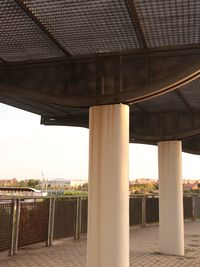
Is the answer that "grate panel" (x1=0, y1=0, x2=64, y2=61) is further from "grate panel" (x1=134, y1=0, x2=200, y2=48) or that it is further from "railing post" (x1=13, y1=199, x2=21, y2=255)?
"railing post" (x1=13, y1=199, x2=21, y2=255)

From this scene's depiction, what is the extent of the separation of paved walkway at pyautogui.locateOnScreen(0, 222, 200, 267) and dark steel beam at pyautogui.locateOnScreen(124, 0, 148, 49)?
6219 millimetres

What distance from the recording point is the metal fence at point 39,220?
11.3 metres

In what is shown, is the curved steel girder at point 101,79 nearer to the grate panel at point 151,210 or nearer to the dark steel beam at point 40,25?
the dark steel beam at point 40,25

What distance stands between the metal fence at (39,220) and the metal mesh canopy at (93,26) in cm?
533

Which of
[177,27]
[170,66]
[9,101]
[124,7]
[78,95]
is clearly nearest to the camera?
[124,7]

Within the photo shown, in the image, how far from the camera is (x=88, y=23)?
6.68 m

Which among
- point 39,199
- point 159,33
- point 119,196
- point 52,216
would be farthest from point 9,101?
point 159,33

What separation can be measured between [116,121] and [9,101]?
4.89 metres

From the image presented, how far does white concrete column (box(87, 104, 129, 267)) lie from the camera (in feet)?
26.0

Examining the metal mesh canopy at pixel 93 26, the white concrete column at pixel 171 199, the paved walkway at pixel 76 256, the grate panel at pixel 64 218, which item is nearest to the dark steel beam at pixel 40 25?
the metal mesh canopy at pixel 93 26

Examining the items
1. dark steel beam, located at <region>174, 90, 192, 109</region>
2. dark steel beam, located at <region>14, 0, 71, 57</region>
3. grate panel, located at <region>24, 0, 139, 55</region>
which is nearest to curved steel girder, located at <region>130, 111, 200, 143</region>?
dark steel beam, located at <region>174, 90, 192, 109</region>

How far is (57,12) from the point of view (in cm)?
631

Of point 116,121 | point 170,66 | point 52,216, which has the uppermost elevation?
point 170,66

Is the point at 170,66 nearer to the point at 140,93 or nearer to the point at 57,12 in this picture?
the point at 140,93
